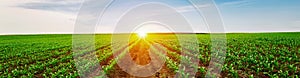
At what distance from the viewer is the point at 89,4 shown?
946 cm

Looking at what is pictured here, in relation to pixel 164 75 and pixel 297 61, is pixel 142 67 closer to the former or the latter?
pixel 164 75

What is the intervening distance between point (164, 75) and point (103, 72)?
7.77ft

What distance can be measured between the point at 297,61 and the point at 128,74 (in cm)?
815

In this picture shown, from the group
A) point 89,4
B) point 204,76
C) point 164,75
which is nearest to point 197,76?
point 204,76

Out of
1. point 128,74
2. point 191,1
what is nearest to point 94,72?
point 128,74

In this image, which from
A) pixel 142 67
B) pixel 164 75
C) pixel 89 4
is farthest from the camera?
pixel 142 67

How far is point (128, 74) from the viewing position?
12.5 meters

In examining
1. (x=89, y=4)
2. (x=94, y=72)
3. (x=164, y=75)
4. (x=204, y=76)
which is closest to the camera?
(x=89, y=4)

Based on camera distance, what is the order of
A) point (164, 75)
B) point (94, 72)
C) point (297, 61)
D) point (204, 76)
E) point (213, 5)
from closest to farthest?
1. point (213, 5)
2. point (204, 76)
3. point (164, 75)
4. point (94, 72)
5. point (297, 61)

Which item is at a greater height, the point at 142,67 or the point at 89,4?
the point at 89,4

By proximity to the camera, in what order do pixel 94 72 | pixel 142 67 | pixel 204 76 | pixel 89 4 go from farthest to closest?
1. pixel 142 67
2. pixel 94 72
3. pixel 204 76
4. pixel 89 4

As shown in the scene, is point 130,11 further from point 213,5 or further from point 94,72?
point 213,5

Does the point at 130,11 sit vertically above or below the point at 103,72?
above

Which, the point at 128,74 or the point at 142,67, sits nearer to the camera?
the point at 128,74
